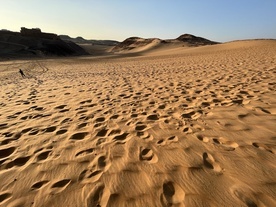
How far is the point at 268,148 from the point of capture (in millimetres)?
2986

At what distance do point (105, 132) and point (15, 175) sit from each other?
60.0 inches

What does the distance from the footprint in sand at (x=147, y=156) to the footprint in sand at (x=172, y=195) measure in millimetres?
515

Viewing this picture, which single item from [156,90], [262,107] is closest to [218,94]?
[262,107]

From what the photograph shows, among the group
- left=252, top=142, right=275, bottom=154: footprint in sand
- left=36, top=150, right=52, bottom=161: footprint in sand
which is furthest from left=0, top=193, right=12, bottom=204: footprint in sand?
left=252, top=142, right=275, bottom=154: footprint in sand

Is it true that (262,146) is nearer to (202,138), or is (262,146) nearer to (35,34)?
(202,138)

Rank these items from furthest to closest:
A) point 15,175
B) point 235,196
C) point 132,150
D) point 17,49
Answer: point 17,49
point 132,150
point 15,175
point 235,196

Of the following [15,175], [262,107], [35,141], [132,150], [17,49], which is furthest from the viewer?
[17,49]

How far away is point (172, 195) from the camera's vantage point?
7.54 ft

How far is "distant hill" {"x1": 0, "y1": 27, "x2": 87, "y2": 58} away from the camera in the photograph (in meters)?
39.9

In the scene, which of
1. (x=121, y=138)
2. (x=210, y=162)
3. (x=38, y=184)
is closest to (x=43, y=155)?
(x=38, y=184)

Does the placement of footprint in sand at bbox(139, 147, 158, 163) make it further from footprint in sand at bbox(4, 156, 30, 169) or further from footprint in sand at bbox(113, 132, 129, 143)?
footprint in sand at bbox(4, 156, 30, 169)

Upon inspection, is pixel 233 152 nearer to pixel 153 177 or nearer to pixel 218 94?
pixel 153 177

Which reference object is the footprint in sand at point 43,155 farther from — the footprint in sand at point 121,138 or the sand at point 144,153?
the footprint in sand at point 121,138

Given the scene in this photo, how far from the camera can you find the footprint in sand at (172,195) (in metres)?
2.19
